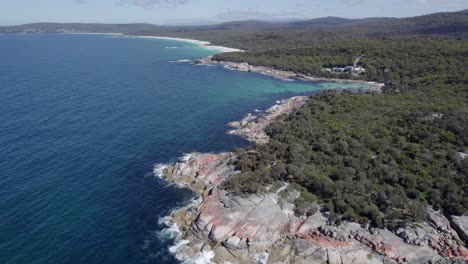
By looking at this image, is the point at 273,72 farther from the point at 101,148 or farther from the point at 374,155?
the point at 101,148

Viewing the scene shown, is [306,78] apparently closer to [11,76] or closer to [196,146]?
[196,146]

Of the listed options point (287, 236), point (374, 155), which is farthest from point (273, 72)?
point (287, 236)

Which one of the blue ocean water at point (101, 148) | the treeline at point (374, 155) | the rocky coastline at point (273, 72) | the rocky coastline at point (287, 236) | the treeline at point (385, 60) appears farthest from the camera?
the rocky coastline at point (273, 72)

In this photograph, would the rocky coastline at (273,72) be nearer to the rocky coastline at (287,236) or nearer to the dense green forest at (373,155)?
the dense green forest at (373,155)

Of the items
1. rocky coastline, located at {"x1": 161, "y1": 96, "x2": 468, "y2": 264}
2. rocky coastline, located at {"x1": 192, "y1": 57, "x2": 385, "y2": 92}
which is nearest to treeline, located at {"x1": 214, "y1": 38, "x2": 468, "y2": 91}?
rocky coastline, located at {"x1": 192, "y1": 57, "x2": 385, "y2": 92}

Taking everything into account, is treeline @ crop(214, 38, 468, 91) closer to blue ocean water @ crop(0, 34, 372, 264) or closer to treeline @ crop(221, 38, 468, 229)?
treeline @ crop(221, 38, 468, 229)

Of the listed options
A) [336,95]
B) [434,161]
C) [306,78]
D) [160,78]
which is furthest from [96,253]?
[306,78]

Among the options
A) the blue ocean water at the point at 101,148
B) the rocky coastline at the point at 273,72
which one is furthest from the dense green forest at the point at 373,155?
the rocky coastline at the point at 273,72
